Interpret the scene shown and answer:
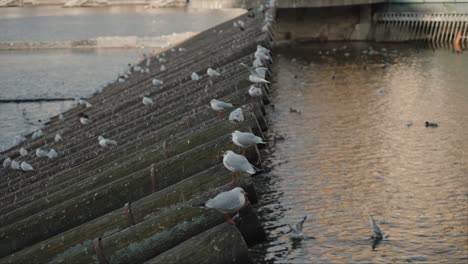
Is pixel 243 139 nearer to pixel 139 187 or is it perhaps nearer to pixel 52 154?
pixel 139 187

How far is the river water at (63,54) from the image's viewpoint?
→ 34.1 metres

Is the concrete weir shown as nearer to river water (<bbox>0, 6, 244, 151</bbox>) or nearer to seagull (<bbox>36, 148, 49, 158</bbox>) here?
seagull (<bbox>36, 148, 49, 158</bbox>)

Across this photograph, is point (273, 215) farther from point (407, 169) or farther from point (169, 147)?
point (407, 169)

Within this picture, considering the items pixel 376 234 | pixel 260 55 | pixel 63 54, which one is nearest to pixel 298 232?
pixel 376 234

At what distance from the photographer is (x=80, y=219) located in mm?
12852

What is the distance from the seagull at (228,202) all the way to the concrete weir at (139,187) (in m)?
0.22

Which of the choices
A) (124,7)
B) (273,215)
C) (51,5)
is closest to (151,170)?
(273,215)

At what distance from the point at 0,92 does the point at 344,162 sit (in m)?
25.5

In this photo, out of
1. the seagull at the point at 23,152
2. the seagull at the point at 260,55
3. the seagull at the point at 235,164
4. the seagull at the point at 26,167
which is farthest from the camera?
the seagull at the point at 23,152

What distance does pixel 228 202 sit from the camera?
9883 millimetres

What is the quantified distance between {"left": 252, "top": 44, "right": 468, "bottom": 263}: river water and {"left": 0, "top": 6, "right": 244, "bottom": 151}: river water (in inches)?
409

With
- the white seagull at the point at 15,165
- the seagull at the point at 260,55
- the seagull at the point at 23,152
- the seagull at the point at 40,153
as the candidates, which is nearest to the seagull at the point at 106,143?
the seagull at the point at 40,153

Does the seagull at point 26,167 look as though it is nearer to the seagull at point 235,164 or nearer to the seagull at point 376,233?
the seagull at point 235,164

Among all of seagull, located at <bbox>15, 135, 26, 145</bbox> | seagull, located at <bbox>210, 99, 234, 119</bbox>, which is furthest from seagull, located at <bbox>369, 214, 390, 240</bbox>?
seagull, located at <bbox>15, 135, 26, 145</bbox>
